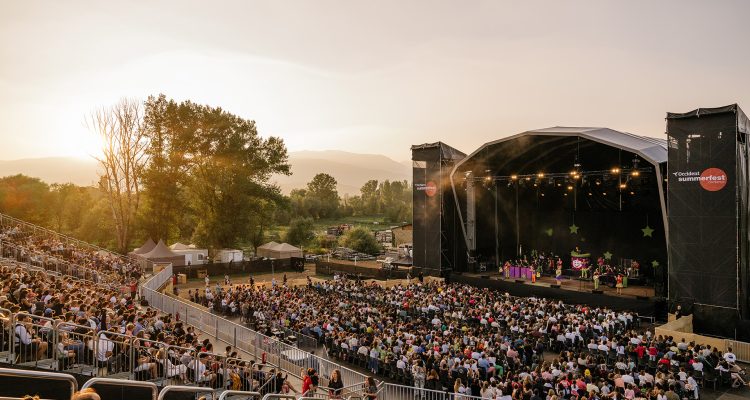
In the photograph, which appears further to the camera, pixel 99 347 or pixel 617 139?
pixel 617 139

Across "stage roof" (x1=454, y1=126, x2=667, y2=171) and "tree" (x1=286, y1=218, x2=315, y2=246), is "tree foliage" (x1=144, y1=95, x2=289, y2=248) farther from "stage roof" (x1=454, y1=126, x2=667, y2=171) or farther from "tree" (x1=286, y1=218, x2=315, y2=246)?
"stage roof" (x1=454, y1=126, x2=667, y2=171)

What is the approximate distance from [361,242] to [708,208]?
36.4 m

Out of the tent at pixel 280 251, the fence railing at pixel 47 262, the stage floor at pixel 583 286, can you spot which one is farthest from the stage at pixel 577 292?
the fence railing at pixel 47 262

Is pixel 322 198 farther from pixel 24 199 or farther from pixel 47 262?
pixel 47 262

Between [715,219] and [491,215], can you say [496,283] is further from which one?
[715,219]

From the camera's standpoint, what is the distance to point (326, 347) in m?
15.4

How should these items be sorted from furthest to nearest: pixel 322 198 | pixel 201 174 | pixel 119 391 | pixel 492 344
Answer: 1. pixel 322 198
2. pixel 201 174
3. pixel 492 344
4. pixel 119 391

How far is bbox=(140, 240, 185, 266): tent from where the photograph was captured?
32.0 metres

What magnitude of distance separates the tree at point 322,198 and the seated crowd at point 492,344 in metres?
72.1

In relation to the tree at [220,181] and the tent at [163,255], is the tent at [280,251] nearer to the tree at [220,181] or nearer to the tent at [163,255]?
the tree at [220,181]

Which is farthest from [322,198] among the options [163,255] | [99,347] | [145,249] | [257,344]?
[99,347]

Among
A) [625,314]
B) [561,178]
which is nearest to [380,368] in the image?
[625,314]

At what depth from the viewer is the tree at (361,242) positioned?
51094 millimetres

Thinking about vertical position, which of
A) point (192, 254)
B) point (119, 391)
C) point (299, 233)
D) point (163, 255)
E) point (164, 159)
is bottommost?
point (192, 254)
